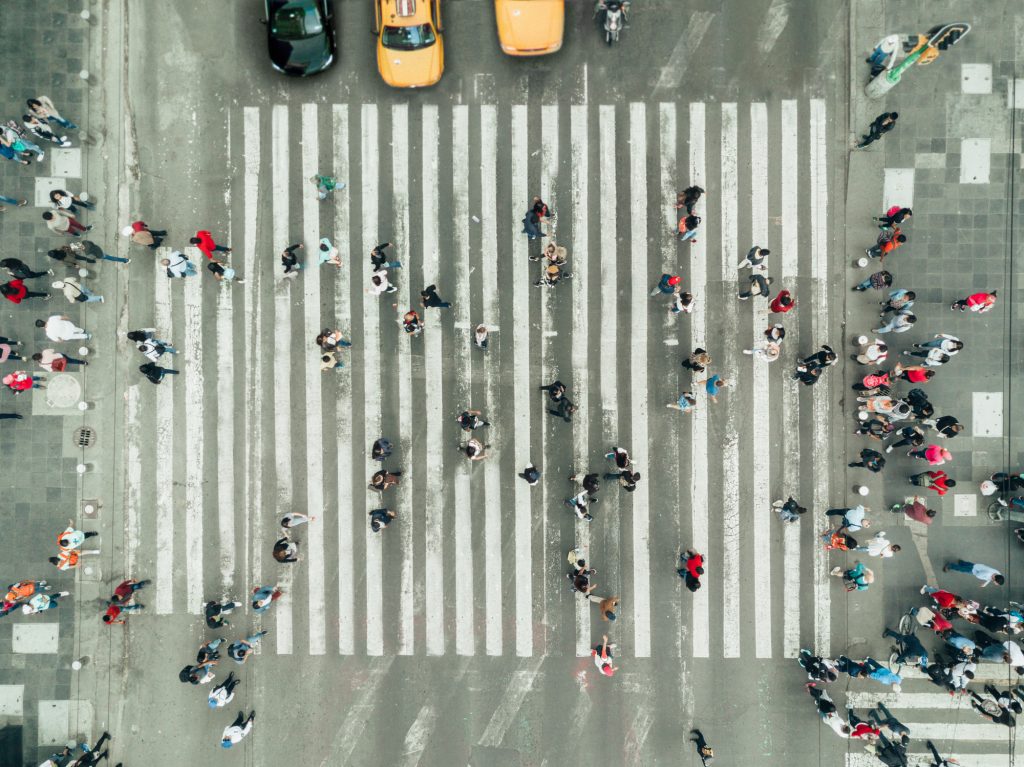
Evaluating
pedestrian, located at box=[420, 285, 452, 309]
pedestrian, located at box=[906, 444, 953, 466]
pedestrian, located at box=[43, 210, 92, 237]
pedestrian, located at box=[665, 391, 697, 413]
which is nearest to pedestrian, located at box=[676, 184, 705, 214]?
pedestrian, located at box=[665, 391, 697, 413]

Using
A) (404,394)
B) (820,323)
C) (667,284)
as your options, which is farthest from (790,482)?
(404,394)

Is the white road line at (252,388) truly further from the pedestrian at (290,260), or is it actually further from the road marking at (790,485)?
the road marking at (790,485)

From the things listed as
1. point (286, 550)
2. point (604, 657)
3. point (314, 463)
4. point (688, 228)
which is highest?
point (688, 228)

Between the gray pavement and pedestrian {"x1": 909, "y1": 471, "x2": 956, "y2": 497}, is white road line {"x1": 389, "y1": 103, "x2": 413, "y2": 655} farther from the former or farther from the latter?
pedestrian {"x1": 909, "y1": 471, "x2": 956, "y2": 497}

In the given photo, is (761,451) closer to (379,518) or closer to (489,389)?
(489,389)

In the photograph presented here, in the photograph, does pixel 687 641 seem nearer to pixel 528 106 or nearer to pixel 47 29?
pixel 528 106

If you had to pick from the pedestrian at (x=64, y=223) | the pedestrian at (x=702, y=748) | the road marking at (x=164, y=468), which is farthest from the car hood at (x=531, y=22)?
the pedestrian at (x=702, y=748)

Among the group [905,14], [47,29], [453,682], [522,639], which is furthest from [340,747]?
[905,14]
